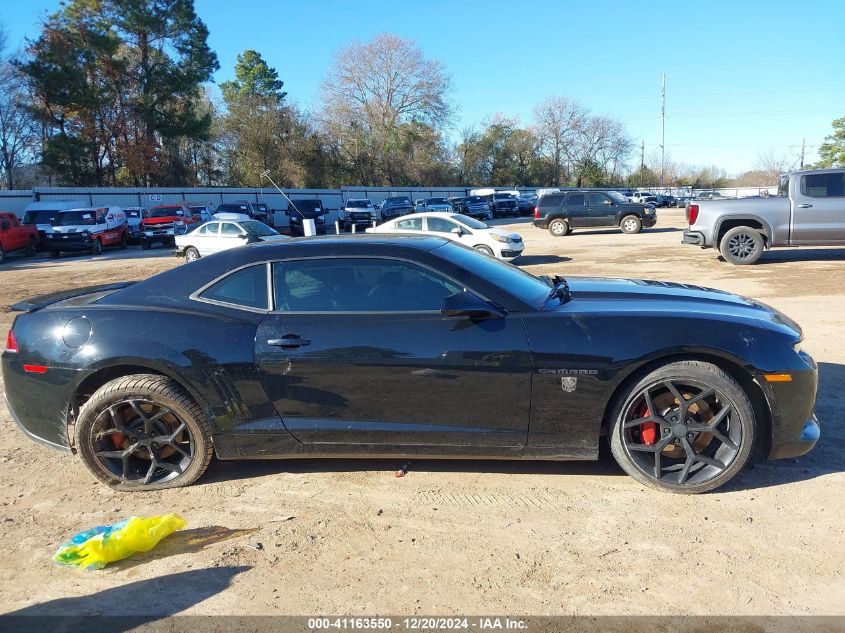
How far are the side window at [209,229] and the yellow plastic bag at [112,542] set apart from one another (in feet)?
56.3

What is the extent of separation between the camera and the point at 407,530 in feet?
10.8

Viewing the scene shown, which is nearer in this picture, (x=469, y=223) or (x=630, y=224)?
(x=469, y=223)

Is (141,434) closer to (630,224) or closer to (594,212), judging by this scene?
(594,212)

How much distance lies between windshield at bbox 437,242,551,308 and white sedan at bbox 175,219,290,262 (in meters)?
15.4

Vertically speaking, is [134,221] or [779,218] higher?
[134,221]

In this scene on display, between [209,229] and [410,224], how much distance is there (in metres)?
6.88

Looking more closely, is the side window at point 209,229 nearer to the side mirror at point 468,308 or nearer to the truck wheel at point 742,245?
the truck wheel at point 742,245

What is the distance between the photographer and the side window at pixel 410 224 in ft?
55.1

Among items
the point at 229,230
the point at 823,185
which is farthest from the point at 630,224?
the point at 229,230

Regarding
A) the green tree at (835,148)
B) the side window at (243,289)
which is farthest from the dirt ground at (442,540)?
the green tree at (835,148)

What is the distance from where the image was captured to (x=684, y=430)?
3471 mm

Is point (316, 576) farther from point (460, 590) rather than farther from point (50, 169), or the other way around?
point (50, 169)

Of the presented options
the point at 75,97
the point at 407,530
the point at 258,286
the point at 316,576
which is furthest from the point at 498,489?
the point at 75,97

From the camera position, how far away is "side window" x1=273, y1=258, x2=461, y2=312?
367 centimetres
